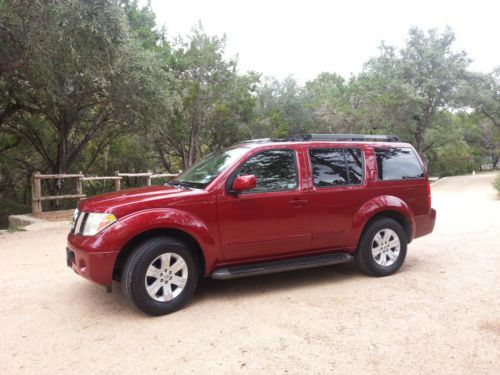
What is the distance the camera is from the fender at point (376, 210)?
523 centimetres

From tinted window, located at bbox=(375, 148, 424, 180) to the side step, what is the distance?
1.29 meters

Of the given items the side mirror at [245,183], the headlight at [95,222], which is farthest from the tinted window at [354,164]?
the headlight at [95,222]

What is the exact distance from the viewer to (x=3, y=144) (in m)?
20.2

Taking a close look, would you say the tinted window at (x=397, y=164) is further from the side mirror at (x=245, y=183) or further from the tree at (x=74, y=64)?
the tree at (x=74, y=64)

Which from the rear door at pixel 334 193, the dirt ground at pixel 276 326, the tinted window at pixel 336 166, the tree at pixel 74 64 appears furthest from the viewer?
the tree at pixel 74 64

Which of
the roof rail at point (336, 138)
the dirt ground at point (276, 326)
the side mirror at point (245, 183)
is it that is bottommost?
the dirt ground at point (276, 326)

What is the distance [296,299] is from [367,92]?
28.2 metres

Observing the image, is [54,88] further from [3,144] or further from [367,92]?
[367,92]

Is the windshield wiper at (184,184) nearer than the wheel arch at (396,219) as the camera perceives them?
Yes

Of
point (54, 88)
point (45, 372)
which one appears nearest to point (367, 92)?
point (54, 88)

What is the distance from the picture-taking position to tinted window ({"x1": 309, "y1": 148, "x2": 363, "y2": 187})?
16.9 feet

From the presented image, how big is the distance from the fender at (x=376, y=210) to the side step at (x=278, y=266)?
0.35 meters

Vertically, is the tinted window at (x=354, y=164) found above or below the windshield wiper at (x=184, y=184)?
above

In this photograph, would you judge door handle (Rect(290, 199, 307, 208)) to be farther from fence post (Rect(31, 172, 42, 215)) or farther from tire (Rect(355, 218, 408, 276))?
fence post (Rect(31, 172, 42, 215))
